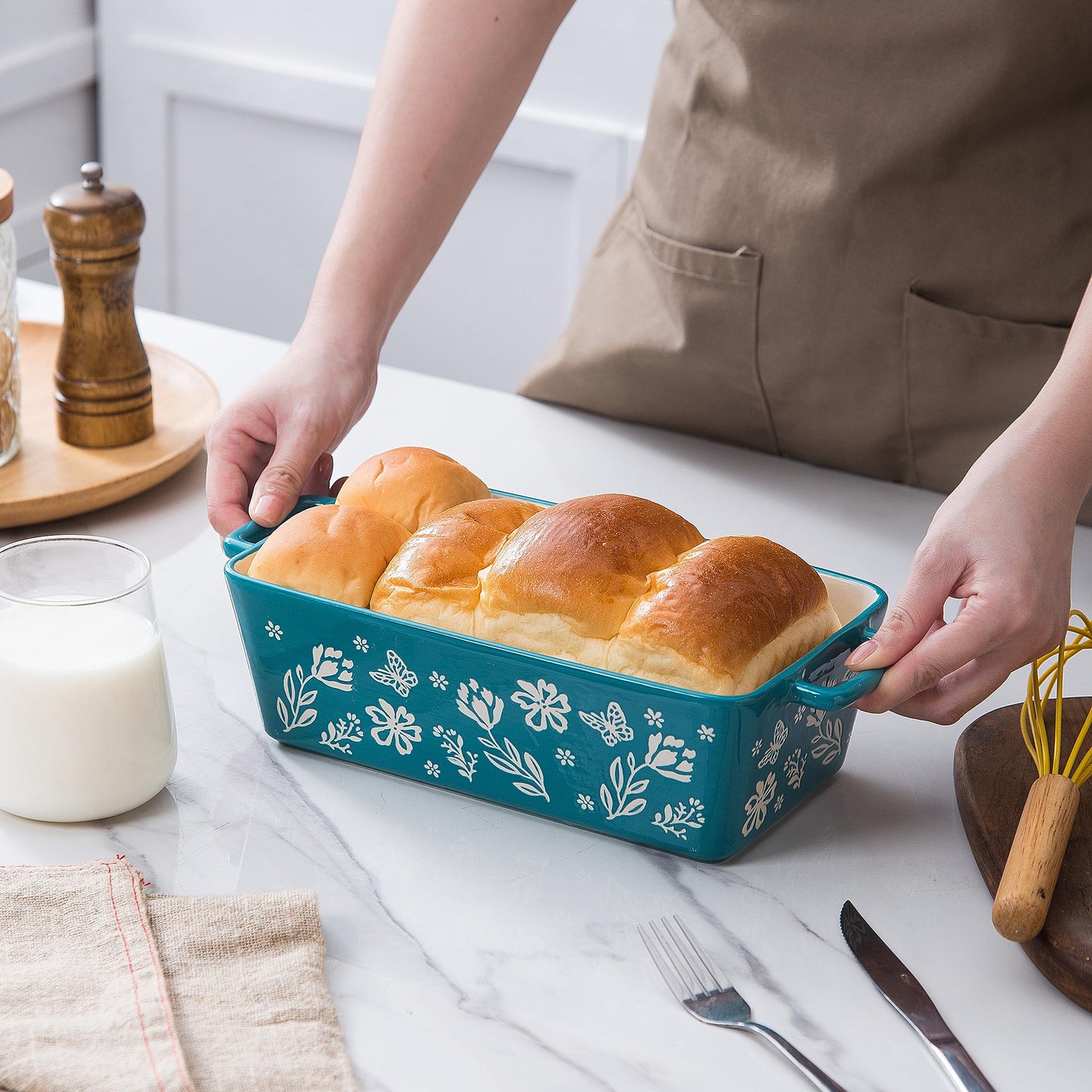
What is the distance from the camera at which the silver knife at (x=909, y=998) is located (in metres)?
0.68

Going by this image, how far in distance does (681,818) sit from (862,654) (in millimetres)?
146

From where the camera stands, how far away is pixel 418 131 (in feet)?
4.01

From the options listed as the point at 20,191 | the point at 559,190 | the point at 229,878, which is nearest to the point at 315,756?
the point at 229,878

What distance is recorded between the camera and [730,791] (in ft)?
2.57

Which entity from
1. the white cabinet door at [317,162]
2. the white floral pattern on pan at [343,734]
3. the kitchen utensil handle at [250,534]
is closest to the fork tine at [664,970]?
the white floral pattern on pan at [343,734]

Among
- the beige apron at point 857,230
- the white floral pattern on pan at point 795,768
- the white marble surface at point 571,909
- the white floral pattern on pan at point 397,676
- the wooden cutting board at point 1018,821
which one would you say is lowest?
the white marble surface at point 571,909

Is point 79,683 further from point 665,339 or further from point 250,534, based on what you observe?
point 665,339

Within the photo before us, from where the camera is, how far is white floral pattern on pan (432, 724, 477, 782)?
85cm

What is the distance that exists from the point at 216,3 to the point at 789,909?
8.93 ft

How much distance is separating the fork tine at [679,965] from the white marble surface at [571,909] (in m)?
0.01

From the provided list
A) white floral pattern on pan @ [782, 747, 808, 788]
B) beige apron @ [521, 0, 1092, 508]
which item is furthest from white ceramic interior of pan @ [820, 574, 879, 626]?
beige apron @ [521, 0, 1092, 508]

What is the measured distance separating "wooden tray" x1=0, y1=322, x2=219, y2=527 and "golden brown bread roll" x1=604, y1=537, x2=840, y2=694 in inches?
24.9

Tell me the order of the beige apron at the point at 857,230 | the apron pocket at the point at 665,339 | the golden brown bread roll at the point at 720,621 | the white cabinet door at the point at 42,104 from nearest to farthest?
the golden brown bread roll at the point at 720,621 < the beige apron at the point at 857,230 < the apron pocket at the point at 665,339 < the white cabinet door at the point at 42,104

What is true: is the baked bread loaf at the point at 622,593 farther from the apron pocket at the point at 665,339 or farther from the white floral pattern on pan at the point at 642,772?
the apron pocket at the point at 665,339
